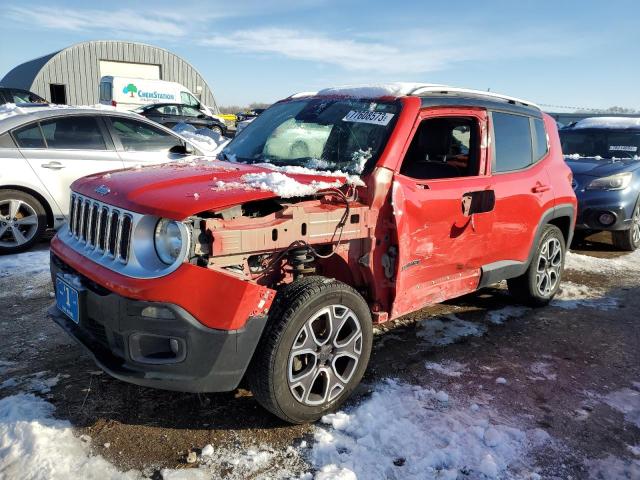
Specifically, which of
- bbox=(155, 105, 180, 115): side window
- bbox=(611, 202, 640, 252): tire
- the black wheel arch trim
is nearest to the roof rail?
the black wheel arch trim

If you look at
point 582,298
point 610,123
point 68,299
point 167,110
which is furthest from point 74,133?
point 167,110

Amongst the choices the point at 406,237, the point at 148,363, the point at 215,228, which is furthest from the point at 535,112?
the point at 148,363

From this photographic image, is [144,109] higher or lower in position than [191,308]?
higher

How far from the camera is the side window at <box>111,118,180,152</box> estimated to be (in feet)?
22.6

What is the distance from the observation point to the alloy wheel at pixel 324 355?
2.83 metres

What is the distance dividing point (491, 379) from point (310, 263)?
1.54 metres

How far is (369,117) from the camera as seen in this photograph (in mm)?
3643

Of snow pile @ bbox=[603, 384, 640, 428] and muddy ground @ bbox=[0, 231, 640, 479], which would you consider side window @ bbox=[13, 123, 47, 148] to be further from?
snow pile @ bbox=[603, 384, 640, 428]

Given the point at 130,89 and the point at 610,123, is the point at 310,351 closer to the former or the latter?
the point at 610,123

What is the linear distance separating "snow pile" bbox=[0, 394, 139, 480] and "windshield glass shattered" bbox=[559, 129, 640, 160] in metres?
7.81

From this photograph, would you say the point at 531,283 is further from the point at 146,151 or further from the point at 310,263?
the point at 146,151

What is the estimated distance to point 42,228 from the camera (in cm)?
623

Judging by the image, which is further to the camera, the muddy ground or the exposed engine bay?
Result: the muddy ground

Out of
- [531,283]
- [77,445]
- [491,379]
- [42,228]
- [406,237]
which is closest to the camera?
[77,445]
